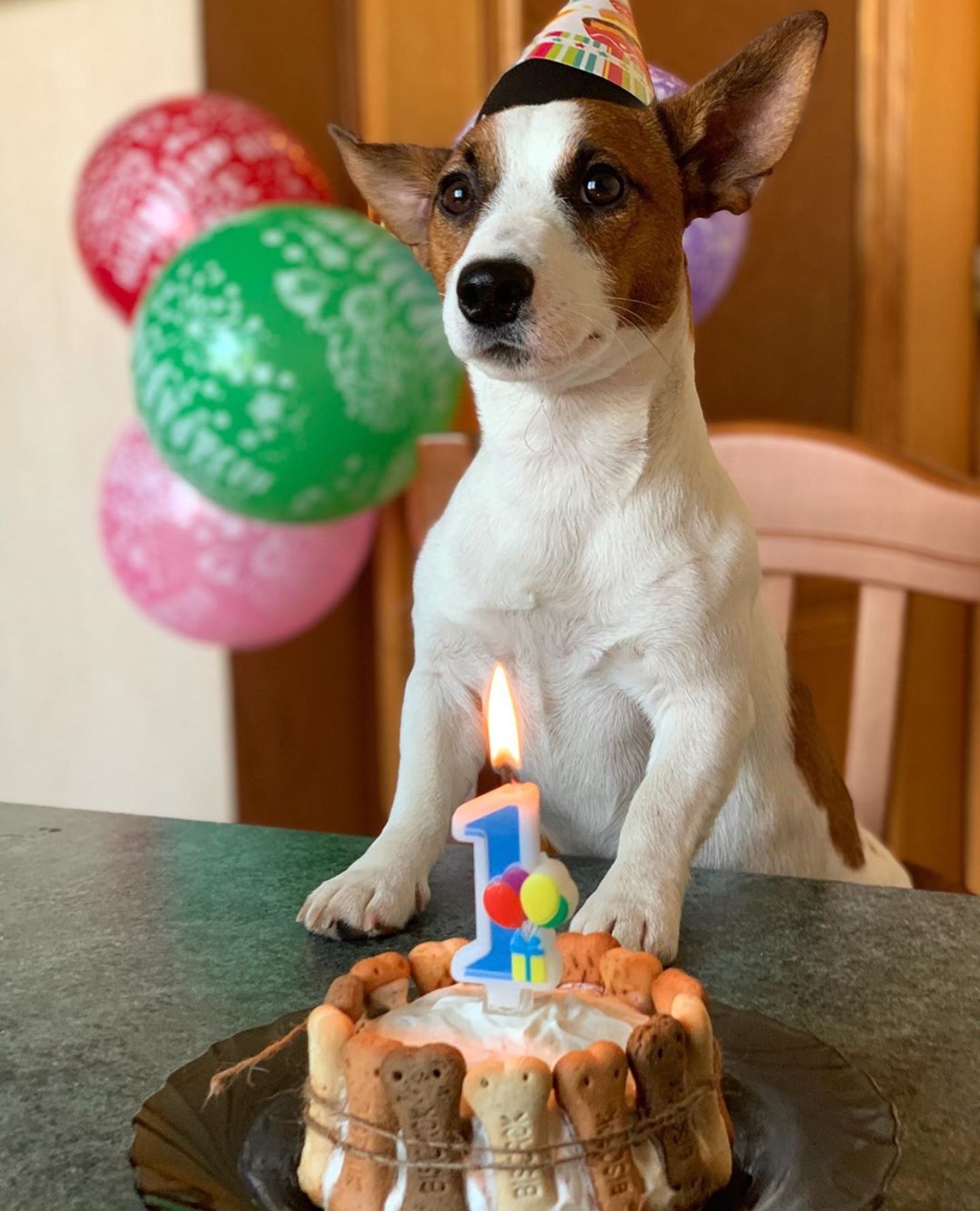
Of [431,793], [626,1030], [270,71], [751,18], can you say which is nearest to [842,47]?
[751,18]

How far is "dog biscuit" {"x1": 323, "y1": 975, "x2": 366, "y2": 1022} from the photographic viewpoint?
47 cm

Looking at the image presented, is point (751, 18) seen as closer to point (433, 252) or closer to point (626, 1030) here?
point (433, 252)

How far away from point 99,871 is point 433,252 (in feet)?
1.44

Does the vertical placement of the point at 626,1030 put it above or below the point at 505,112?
below

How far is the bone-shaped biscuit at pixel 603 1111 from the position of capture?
0.42 meters

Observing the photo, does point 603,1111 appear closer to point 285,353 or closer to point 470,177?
point 470,177

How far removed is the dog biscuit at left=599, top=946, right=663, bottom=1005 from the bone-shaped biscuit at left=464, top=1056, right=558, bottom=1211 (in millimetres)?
85

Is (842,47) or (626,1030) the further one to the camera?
(842,47)

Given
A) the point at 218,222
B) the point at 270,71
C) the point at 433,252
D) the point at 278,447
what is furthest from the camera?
the point at 270,71

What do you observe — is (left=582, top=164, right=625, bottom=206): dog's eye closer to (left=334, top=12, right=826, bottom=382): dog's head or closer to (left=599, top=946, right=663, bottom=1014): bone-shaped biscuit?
(left=334, top=12, right=826, bottom=382): dog's head

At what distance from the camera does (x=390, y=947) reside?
768 millimetres

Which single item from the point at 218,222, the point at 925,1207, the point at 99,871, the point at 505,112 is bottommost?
the point at 99,871

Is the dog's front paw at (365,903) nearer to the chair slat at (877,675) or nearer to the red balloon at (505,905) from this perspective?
the red balloon at (505,905)

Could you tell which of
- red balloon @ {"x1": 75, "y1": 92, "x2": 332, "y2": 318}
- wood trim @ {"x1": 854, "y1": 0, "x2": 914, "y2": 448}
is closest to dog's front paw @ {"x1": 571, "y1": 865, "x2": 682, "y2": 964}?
red balloon @ {"x1": 75, "y1": 92, "x2": 332, "y2": 318}
